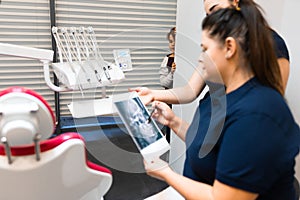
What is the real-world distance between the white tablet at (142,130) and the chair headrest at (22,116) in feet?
0.86

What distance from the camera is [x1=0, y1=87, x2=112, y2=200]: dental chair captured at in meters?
0.69

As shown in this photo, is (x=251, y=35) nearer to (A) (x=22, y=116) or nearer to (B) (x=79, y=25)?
(A) (x=22, y=116)

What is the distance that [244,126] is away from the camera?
847 millimetres

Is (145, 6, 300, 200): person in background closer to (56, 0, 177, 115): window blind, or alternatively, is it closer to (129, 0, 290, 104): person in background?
(129, 0, 290, 104): person in background

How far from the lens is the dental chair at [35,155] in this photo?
0.69 metres

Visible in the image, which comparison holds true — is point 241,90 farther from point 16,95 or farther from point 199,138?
point 16,95

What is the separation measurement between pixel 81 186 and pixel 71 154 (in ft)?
0.45

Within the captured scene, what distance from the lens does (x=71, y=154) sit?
77 centimetres

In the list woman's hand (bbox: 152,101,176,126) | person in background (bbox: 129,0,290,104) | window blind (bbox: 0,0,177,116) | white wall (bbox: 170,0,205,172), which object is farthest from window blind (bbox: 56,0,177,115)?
woman's hand (bbox: 152,101,176,126)

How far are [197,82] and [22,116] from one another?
1034 millimetres

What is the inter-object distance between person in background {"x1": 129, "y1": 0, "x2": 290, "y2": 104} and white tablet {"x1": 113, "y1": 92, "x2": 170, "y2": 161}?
0.27 m

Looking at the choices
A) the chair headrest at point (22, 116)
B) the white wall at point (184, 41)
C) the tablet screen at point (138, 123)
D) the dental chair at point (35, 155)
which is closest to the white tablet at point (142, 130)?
the tablet screen at point (138, 123)

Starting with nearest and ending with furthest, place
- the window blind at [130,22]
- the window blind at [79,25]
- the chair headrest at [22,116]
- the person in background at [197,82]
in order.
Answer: the chair headrest at [22,116]
the person in background at [197,82]
the window blind at [79,25]
the window blind at [130,22]

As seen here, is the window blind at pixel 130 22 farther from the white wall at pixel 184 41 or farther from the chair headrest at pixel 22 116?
the chair headrest at pixel 22 116
